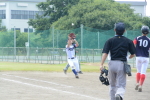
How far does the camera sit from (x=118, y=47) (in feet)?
28.8

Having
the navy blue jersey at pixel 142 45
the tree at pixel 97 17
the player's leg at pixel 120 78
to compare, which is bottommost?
the player's leg at pixel 120 78

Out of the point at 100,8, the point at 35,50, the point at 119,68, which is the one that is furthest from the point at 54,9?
the point at 119,68

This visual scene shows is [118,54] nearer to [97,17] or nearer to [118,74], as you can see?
[118,74]

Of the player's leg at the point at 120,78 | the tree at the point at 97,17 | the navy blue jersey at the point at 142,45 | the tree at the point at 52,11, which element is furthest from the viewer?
the tree at the point at 52,11

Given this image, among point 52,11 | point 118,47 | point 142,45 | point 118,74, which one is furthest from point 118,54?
point 52,11

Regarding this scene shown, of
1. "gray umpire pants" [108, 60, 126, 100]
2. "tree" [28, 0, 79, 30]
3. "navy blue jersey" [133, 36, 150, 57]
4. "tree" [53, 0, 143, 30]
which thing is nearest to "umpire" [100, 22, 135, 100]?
"gray umpire pants" [108, 60, 126, 100]

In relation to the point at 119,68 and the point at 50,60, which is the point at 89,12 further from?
the point at 119,68

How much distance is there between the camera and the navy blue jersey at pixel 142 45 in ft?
41.7

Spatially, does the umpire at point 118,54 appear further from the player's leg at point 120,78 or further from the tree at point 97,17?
the tree at point 97,17

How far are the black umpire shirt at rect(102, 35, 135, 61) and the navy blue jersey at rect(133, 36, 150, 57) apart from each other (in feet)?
12.9

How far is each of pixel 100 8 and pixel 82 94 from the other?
38821mm

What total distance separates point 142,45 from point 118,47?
4.15 metres

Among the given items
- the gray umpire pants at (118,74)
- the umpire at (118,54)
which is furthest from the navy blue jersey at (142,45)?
the gray umpire pants at (118,74)

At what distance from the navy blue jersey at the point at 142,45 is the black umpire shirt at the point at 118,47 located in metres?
3.93
